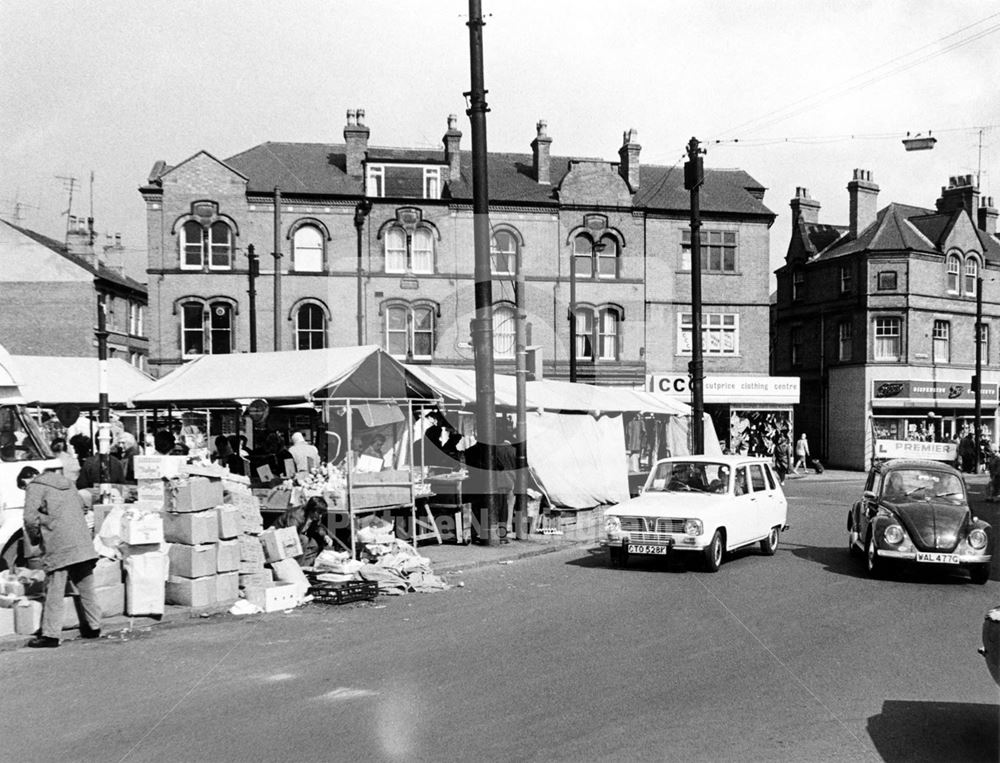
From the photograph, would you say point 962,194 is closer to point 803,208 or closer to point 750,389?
point 803,208

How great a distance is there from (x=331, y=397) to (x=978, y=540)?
30.7 ft

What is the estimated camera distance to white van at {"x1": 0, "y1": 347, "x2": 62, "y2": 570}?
35.3ft

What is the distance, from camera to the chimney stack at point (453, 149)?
129ft

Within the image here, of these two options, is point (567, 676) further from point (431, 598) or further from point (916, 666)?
point (431, 598)

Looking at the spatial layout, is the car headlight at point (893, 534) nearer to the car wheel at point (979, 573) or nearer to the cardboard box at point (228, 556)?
the car wheel at point (979, 573)

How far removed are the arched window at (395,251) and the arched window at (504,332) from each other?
14.0 ft

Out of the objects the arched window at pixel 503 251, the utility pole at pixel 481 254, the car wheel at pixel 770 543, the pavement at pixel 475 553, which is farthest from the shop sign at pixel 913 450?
the arched window at pixel 503 251

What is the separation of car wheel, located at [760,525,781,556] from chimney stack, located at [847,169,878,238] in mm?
35772

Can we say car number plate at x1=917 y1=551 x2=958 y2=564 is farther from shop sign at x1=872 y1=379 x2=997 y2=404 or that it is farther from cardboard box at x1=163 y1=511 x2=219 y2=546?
shop sign at x1=872 y1=379 x2=997 y2=404

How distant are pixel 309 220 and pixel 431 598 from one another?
2810 centimetres

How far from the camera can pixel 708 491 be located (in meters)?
14.4

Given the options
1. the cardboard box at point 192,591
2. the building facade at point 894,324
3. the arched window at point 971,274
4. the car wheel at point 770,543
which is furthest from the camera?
the arched window at point 971,274

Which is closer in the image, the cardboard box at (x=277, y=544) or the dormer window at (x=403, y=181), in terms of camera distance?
the cardboard box at (x=277, y=544)

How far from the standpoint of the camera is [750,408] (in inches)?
1657
